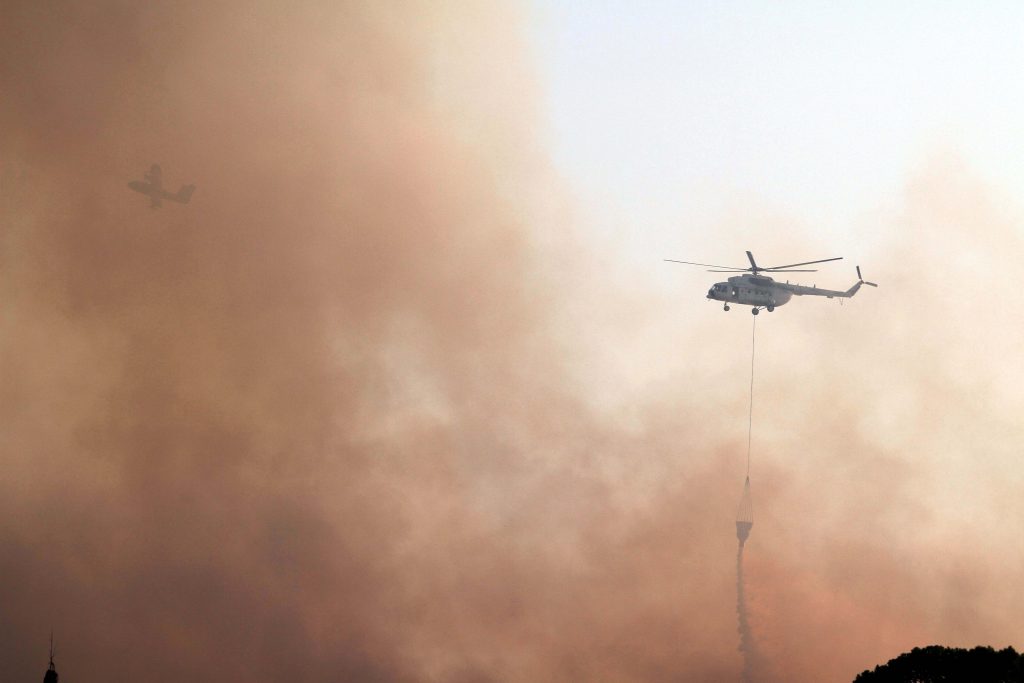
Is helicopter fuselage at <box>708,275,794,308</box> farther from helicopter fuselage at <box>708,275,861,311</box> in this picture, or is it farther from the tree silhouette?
the tree silhouette

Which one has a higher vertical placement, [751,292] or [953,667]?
[751,292]

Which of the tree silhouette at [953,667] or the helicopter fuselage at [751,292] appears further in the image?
the helicopter fuselage at [751,292]

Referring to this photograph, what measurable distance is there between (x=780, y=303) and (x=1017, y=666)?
5583cm

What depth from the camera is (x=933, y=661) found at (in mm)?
98938

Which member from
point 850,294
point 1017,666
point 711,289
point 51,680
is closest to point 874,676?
point 1017,666

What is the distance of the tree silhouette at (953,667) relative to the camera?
93812mm

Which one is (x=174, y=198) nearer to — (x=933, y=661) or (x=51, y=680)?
(x=51, y=680)

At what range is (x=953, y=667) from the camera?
97062 millimetres

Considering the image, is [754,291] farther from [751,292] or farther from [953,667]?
[953,667]

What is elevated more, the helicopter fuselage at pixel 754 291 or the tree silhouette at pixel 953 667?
the helicopter fuselage at pixel 754 291

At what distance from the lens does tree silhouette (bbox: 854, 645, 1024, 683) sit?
9381 centimetres

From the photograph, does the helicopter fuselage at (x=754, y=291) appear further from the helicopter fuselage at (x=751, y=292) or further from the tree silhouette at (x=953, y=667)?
the tree silhouette at (x=953, y=667)

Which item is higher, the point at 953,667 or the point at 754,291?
the point at 754,291

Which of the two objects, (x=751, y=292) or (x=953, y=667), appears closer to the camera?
(x=953, y=667)
